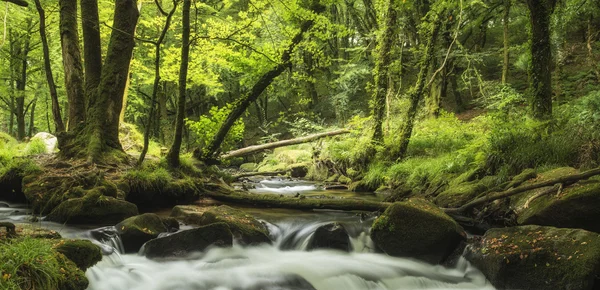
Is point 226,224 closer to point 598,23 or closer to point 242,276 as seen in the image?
point 242,276

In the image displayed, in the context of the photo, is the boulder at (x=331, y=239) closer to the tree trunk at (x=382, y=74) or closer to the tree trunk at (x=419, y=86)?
the tree trunk at (x=419, y=86)

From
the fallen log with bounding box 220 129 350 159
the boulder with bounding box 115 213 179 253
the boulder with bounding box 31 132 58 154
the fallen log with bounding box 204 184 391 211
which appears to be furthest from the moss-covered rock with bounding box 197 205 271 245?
the boulder with bounding box 31 132 58 154

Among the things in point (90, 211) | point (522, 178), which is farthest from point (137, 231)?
point (522, 178)

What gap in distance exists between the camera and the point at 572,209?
5047 millimetres

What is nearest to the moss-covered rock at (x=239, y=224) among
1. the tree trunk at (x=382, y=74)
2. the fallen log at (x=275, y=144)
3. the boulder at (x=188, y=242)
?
the boulder at (x=188, y=242)

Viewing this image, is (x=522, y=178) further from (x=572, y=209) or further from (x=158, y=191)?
(x=158, y=191)

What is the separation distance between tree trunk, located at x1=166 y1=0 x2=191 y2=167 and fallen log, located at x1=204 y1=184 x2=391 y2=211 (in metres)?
1.01

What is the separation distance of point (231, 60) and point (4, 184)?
573cm

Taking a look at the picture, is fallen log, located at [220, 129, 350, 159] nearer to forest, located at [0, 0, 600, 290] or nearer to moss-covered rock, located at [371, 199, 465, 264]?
forest, located at [0, 0, 600, 290]

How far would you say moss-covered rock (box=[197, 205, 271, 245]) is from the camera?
6.04 meters

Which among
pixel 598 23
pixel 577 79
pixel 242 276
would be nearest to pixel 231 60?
pixel 242 276

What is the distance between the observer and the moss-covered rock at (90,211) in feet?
19.7

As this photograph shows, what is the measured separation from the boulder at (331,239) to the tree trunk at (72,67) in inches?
230

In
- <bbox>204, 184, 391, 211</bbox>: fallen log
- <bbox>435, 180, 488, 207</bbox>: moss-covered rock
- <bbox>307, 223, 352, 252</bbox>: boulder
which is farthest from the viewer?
<bbox>435, 180, 488, 207</bbox>: moss-covered rock
